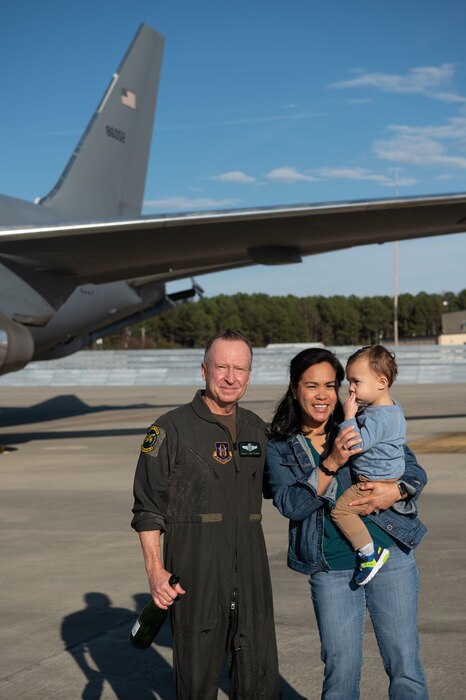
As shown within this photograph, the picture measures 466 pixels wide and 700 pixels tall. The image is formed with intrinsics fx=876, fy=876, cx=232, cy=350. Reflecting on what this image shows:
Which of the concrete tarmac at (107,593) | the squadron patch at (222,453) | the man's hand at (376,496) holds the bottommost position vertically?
the concrete tarmac at (107,593)

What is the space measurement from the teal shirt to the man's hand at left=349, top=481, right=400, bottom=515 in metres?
0.10

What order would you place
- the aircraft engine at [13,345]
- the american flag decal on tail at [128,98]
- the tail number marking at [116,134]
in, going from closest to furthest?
the aircraft engine at [13,345] → the tail number marking at [116,134] → the american flag decal on tail at [128,98]

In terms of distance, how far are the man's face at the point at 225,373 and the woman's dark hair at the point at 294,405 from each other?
0.72 ft

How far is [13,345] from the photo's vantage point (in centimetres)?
1486

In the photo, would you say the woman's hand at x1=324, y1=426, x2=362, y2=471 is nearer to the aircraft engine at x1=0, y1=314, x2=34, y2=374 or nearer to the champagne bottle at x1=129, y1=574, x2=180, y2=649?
the champagne bottle at x1=129, y1=574, x2=180, y2=649

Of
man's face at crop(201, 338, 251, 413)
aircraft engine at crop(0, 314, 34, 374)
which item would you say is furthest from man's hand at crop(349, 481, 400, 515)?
aircraft engine at crop(0, 314, 34, 374)

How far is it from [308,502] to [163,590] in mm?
690

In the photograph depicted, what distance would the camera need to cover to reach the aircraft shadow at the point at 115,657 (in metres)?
4.65

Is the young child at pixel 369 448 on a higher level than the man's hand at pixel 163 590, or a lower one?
higher

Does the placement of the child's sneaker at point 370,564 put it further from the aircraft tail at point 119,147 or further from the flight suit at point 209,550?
the aircraft tail at point 119,147

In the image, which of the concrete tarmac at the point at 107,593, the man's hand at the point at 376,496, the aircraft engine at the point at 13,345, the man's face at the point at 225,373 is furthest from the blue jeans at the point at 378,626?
the aircraft engine at the point at 13,345

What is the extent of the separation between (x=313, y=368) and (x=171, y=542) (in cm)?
97

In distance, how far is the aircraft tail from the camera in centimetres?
2053

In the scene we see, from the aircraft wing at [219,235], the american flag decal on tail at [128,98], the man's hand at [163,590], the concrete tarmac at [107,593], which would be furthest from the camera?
the american flag decal on tail at [128,98]
